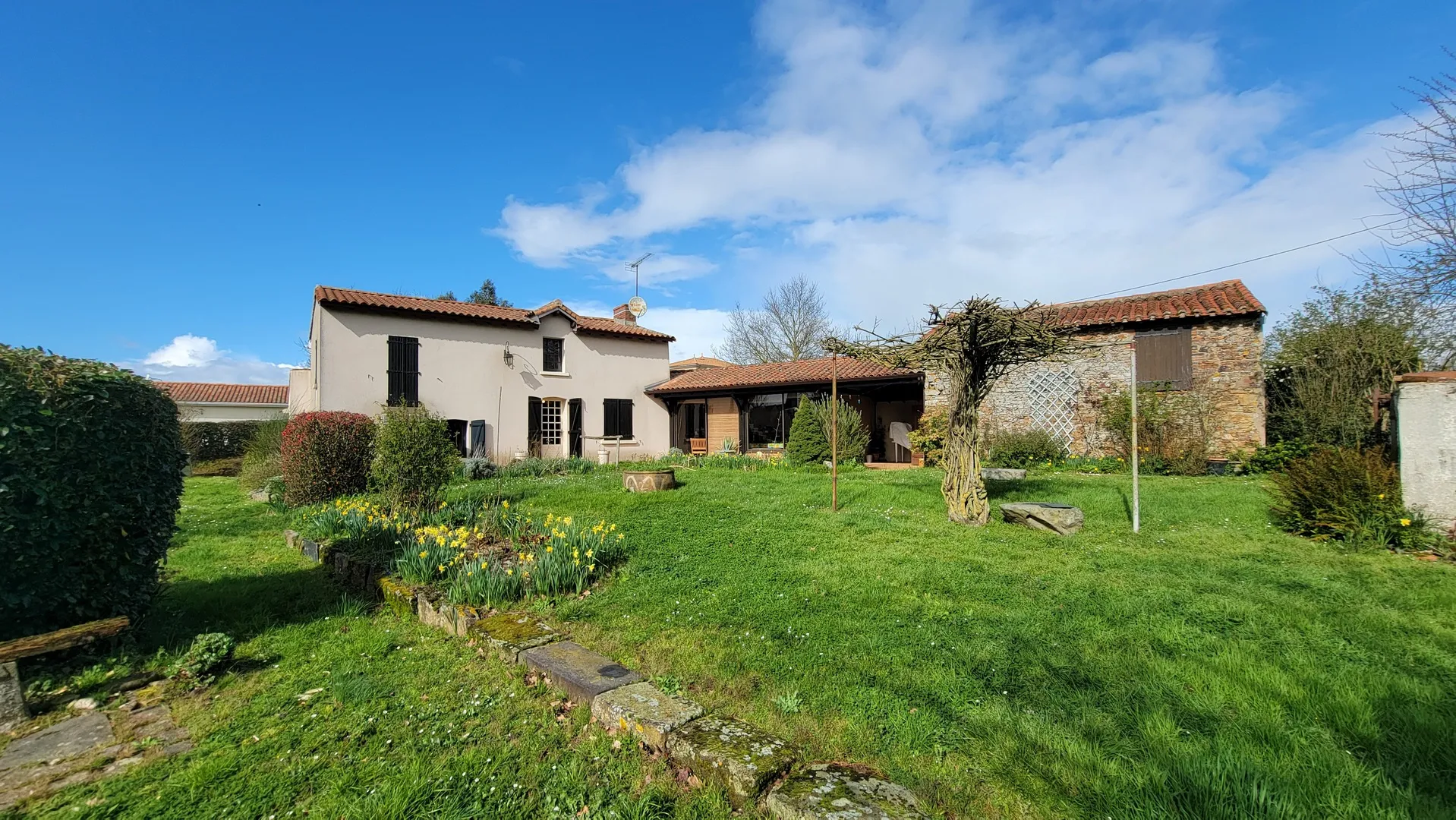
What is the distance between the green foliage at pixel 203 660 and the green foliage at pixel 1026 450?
48.2ft

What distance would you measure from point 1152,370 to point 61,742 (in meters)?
17.5

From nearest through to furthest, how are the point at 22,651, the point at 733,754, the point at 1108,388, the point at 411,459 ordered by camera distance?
the point at 733,754 → the point at 22,651 → the point at 411,459 → the point at 1108,388

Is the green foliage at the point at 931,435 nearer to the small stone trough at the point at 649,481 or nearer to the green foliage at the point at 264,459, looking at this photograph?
the small stone trough at the point at 649,481

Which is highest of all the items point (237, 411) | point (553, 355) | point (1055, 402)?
point (553, 355)

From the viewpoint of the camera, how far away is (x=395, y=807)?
233 centimetres

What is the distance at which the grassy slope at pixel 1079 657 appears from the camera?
2.26 meters

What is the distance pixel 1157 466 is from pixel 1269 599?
1028 cm

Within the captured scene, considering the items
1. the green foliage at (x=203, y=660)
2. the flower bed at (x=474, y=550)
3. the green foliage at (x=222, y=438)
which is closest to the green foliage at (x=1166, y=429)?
the flower bed at (x=474, y=550)

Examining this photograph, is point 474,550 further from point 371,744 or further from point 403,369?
point 403,369

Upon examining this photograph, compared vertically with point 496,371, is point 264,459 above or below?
below

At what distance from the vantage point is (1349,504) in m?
6.03

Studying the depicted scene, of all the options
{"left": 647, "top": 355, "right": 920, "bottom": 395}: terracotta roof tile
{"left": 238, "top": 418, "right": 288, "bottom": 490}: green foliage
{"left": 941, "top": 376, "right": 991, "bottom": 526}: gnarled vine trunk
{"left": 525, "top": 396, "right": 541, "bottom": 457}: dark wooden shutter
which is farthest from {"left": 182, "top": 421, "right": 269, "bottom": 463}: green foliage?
{"left": 941, "top": 376, "right": 991, "bottom": 526}: gnarled vine trunk

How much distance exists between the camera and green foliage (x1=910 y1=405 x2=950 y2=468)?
13906mm

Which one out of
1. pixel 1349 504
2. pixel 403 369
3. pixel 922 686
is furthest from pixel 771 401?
pixel 922 686
